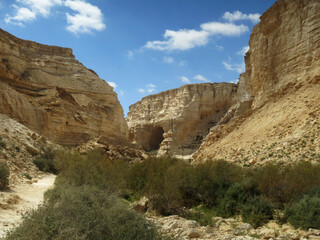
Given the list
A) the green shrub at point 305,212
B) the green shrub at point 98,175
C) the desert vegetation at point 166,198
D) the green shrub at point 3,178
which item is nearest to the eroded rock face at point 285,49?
the desert vegetation at point 166,198

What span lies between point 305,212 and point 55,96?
26.7 m

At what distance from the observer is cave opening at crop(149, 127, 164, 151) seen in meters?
58.9

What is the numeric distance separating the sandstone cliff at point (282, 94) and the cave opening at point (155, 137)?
2947 centimetres

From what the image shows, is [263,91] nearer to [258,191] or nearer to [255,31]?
[255,31]

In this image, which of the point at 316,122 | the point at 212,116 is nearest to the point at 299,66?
the point at 316,122

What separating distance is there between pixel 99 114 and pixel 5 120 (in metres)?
13.4

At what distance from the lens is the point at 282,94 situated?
24.0 meters

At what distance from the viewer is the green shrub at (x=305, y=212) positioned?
7488 millimetres

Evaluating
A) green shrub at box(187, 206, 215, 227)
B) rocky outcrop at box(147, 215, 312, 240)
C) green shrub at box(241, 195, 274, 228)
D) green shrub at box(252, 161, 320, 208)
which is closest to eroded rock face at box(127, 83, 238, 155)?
green shrub at box(252, 161, 320, 208)

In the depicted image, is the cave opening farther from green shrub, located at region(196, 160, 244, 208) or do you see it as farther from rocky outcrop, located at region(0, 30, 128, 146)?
green shrub, located at region(196, 160, 244, 208)

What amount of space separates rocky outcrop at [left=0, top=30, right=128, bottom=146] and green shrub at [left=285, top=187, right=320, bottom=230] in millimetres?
22339

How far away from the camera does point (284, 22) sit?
2481 cm

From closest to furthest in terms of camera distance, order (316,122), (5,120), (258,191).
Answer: (258,191) → (316,122) → (5,120)

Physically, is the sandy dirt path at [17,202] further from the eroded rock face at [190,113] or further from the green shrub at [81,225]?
the eroded rock face at [190,113]
